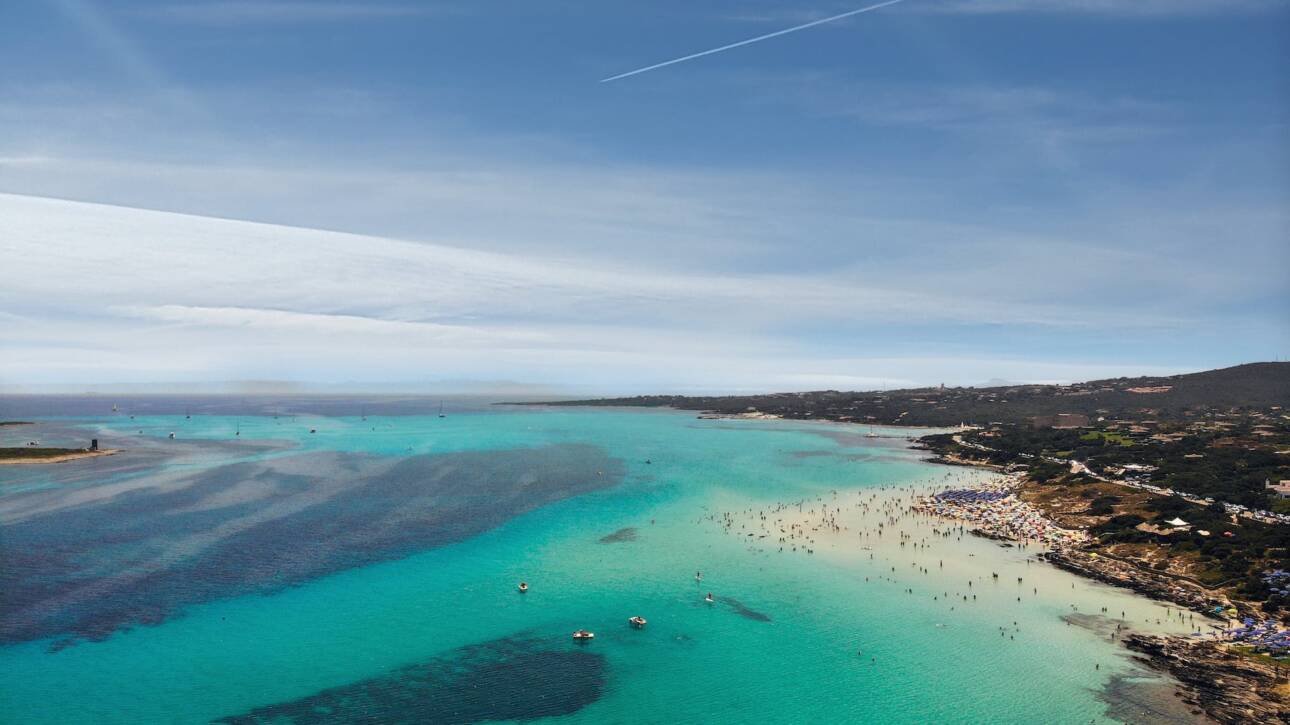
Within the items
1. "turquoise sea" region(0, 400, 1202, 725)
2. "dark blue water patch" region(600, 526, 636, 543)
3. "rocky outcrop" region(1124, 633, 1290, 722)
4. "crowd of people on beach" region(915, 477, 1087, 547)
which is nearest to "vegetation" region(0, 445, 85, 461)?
"turquoise sea" region(0, 400, 1202, 725)

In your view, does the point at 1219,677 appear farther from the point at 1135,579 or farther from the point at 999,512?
the point at 999,512

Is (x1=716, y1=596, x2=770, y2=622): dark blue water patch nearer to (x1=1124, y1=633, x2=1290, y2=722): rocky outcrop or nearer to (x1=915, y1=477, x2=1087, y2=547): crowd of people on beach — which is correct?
(x1=1124, y1=633, x2=1290, y2=722): rocky outcrop

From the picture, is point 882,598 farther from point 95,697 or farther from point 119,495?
point 119,495

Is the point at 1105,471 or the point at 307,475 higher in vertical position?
the point at 1105,471

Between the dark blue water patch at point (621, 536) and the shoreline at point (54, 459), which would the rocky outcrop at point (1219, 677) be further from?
the shoreline at point (54, 459)

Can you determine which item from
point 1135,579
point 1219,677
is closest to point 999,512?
point 1135,579

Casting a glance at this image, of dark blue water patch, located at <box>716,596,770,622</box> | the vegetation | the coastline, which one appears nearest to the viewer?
the coastline

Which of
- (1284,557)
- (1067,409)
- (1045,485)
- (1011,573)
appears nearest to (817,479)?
(1045,485)
